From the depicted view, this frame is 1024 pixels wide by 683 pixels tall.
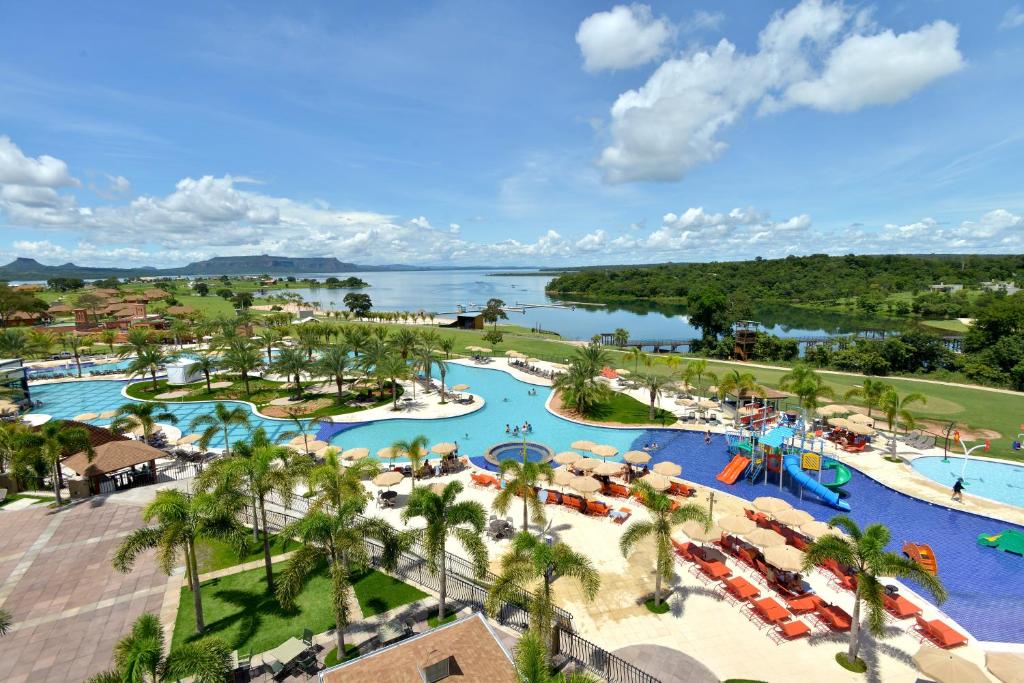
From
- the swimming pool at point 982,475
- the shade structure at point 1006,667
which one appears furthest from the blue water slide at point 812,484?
the shade structure at point 1006,667

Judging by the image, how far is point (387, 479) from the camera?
76.9 feet

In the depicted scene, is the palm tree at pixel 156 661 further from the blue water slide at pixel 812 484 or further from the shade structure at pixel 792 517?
the blue water slide at pixel 812 484

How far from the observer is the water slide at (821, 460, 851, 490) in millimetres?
25466

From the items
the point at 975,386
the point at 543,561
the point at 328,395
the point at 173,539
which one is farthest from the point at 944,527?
the point at 328,395

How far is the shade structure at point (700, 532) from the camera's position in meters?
17.6

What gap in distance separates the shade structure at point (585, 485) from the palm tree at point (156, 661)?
48.8 ft

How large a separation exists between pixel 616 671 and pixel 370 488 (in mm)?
16612

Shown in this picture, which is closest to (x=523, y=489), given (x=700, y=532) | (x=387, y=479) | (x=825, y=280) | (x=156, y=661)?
(x=700, y=532)

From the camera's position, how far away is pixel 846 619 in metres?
14.8

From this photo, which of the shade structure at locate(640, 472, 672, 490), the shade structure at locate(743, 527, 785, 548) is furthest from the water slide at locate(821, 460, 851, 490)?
the shade structure at locate(743, 527, 785, 548)

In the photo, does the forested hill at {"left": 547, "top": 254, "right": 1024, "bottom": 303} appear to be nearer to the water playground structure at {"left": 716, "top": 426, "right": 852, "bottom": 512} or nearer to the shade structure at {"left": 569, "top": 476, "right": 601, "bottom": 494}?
the water playground structure at {"left": 716, "top": 426, "right": 852, "bottom": 512}

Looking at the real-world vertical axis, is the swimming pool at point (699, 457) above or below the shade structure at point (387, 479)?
below

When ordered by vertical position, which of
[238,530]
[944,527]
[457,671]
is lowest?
[944,527]

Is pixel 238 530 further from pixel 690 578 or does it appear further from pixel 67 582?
pixel 690 578
